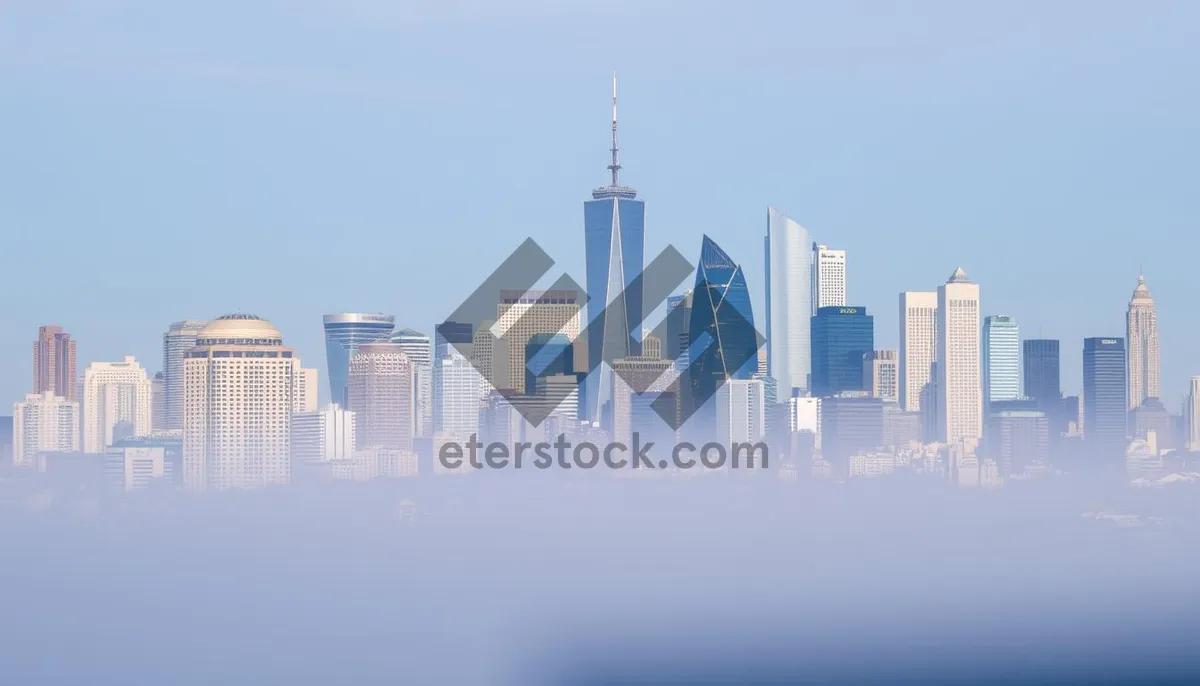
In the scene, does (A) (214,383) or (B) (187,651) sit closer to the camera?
(B) (187,651)

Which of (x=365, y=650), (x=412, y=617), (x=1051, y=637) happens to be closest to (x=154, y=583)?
(x=412, y=617)

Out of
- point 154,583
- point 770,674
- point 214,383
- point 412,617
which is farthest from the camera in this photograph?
point 214,383

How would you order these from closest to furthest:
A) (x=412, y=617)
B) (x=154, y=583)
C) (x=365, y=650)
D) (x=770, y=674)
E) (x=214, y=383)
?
1. (x=770, y=674)
2. (x=365, y=650)
3. (x=412, y=617)
4. (x=154, y=583)
5. (x=214, y=383)

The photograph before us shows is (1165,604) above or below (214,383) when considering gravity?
below

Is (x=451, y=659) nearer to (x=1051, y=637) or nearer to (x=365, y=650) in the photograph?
(x=365, y=650)

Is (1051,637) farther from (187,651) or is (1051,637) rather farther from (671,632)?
(187,651)

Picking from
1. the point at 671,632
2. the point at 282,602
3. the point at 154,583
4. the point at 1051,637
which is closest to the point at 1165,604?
the point at 1051,637
